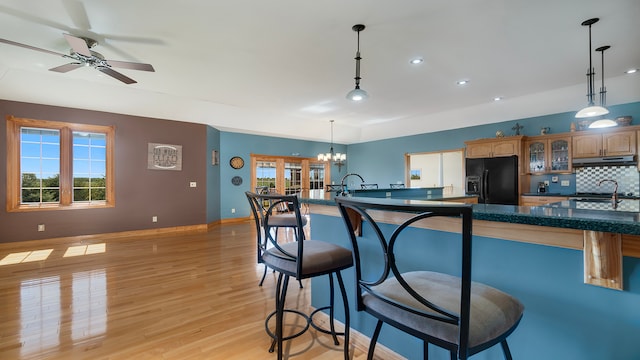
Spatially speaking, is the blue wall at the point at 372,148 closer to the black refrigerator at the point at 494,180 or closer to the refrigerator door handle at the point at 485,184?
the black refrigerator at the point at 494,180

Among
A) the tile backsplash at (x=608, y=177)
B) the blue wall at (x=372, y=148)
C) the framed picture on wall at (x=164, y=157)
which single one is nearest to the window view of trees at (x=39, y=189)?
the framed picture on wall at (x=164, y=157)

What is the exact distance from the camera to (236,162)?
7.45 meters

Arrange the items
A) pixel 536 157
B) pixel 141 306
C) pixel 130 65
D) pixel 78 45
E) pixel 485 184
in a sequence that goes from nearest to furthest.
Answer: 1. pixel 141 306
2. pixel 78 45
3. pixel 130 65
4. pixel 536 157
5. pixel 485 184

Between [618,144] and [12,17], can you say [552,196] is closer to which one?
[618,144]

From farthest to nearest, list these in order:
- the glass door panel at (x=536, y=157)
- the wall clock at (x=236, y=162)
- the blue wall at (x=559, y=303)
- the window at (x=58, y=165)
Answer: the wall clock at (x=236, y=162) → the glass door panel at (x=536, y=157) → the window at (x=58, y=165) → the blue wall at (x=559, y=303)

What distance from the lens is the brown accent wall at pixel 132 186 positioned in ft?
15.4

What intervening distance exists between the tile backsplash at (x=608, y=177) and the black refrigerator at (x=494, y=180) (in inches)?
39.2

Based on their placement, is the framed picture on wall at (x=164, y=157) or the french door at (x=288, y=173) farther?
the french door at (x=288, y=173)

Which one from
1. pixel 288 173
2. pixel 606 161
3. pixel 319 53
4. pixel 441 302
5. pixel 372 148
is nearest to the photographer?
pixel 441 302

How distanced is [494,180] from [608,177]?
169 centimetres

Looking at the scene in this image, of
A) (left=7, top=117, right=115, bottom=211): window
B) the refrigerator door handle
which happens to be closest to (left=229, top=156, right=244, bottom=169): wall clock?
(left=7, top=117, right=115, bottom=211): window

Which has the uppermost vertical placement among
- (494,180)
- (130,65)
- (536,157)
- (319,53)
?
(319,53)

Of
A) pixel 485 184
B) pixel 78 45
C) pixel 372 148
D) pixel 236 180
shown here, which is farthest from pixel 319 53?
pixel 372 148

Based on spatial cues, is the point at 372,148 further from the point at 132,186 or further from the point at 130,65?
the point at 130,65
